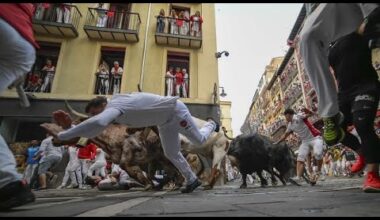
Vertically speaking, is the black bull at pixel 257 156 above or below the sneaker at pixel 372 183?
above

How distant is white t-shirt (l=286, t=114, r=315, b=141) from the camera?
24.6 feet

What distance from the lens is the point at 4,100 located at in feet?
41.5

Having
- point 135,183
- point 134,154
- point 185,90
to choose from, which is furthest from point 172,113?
point 185,90

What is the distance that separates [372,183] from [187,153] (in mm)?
5611

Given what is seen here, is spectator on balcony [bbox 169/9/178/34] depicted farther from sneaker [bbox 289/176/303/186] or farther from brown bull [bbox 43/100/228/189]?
sneaker [bbox 289/176/303/186]

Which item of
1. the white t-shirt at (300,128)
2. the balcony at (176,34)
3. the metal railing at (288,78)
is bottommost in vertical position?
the white t-shirt at (300,128)

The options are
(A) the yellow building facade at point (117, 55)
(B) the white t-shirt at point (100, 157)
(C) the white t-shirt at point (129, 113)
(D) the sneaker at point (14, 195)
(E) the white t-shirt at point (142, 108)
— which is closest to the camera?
(D) the sneaker at point (14, 195)

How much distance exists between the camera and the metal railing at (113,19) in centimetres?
1520

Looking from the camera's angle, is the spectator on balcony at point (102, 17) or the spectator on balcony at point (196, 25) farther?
A: the spectator on balcony at point (196, 25)

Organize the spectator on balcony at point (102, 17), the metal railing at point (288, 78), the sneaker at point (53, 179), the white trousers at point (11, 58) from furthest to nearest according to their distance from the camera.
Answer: the metal railing at point (288, 78) → the spectator on balcony at point (102, 17) → the sneaker at point (53, 179) → the white trousers at point (11, 58)

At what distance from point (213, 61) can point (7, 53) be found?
13.7 metres

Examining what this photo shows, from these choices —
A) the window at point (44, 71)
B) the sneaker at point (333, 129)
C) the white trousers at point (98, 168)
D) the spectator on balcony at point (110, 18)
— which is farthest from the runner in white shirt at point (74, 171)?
the sneaker at point (333, 129)

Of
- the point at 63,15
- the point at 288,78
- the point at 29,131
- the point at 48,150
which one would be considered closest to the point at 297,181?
the point at 48,150

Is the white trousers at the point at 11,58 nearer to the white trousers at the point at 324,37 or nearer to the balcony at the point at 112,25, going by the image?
the white trousers at the point at 324,37
